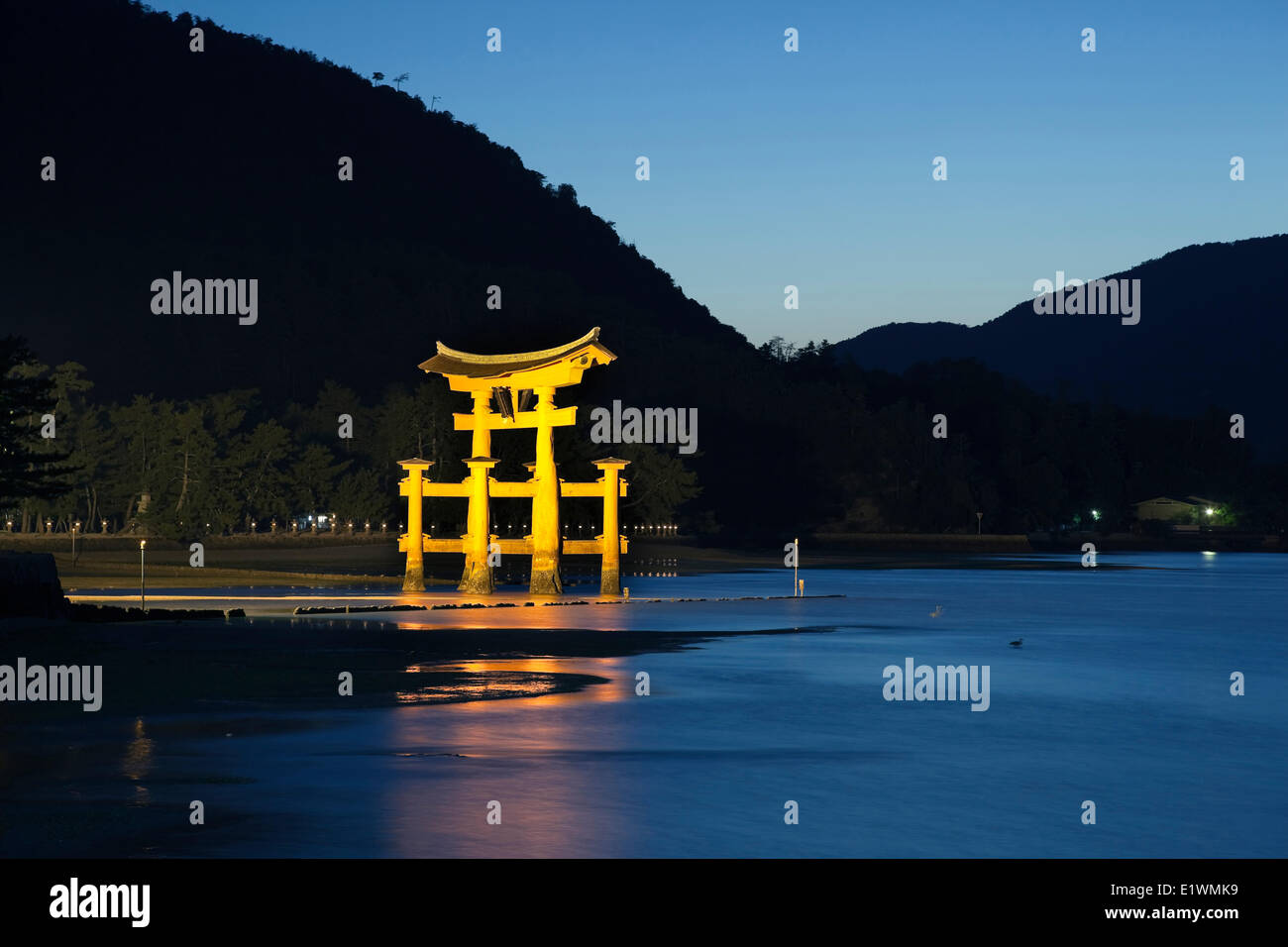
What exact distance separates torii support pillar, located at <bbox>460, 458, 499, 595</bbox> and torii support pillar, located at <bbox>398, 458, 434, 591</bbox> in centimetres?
196

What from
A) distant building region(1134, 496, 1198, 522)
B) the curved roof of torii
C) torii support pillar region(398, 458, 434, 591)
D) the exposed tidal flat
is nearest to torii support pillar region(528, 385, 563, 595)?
the curved roof of torii

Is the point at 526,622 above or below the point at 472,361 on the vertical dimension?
below

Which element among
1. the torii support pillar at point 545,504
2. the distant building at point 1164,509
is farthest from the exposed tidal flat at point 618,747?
the distant building at point 1164,509

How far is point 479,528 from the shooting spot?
5378 cm

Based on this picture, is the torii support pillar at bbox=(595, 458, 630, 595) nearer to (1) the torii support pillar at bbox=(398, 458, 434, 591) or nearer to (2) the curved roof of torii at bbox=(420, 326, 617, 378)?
(2) the curved roof of torii at bbox=(420, 326, 617, 378)

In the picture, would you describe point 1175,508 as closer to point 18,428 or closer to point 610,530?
point 610,530

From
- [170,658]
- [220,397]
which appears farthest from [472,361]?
[220,397]

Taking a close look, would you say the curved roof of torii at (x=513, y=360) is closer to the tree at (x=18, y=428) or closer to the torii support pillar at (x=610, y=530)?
the torii support pillar at (x=610, y=530)

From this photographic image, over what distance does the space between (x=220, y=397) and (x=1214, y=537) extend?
118 metres

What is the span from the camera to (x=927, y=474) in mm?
163125

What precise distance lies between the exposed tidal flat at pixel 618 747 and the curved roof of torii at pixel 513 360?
1304 cm

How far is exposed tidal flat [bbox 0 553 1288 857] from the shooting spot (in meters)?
13.8
